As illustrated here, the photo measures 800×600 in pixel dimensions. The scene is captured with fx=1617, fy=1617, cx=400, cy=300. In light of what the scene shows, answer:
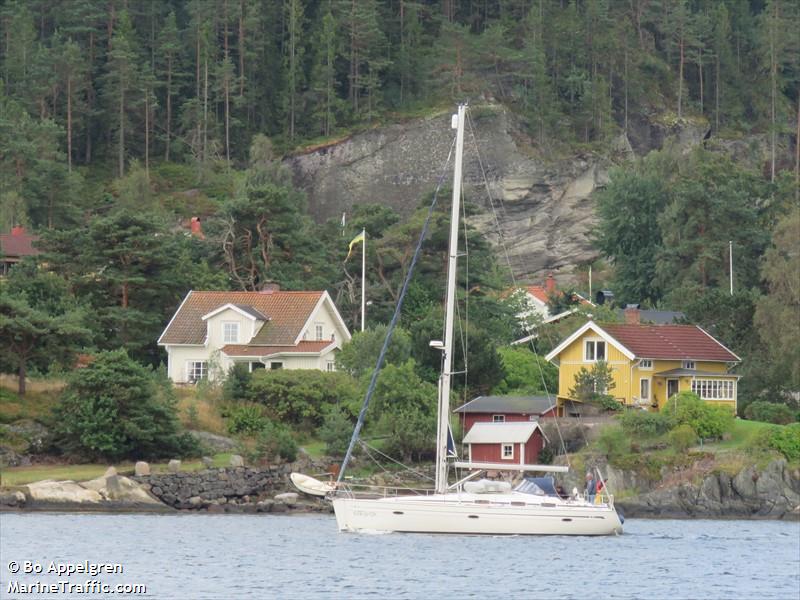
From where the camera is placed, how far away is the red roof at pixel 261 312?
231ft

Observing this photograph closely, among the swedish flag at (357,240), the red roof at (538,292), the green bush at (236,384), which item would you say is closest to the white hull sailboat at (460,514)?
the green bush at (236,384)

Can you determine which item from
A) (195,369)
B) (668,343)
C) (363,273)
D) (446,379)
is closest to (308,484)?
(446,379)

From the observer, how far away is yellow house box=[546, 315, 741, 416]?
67500mm

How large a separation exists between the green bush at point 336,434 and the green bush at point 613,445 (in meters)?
9.43

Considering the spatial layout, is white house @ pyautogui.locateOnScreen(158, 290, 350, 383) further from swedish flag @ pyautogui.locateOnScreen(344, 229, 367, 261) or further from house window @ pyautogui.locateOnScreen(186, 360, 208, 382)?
swedish flag @ pyautogui.locateOnScreen(344, 229, 367, 261)

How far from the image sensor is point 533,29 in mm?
118000

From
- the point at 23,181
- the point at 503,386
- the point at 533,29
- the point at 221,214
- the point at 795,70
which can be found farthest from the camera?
the point at 795,70

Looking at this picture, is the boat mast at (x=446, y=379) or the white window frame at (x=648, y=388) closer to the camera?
the boat mast at (x=446, y=379)

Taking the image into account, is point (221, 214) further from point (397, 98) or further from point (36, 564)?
point (36, 564)

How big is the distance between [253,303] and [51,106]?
46.6m

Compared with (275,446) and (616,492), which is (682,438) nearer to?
(616,492)

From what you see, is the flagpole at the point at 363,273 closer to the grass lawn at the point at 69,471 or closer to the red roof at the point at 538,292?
the red roof at the point at 538,292

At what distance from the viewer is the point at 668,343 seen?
226 ft

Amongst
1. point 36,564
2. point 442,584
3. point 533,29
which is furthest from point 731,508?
point 533,29
